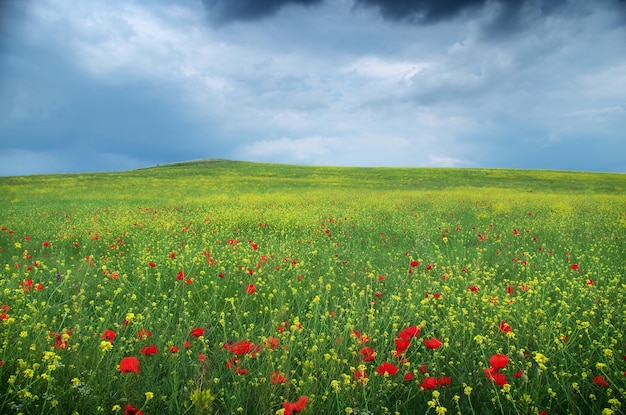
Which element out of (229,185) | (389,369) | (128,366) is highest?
(128,366)

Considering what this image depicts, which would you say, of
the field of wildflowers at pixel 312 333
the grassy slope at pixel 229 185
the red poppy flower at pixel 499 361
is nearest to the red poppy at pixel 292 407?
the field of wildflowers at pixel 312 333

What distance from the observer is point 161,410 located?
7.94 ft

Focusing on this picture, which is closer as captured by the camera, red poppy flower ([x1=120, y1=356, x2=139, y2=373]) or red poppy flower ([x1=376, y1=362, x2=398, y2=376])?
red poppy flower ([x1=120, y1=356, x2=139, y2=373])

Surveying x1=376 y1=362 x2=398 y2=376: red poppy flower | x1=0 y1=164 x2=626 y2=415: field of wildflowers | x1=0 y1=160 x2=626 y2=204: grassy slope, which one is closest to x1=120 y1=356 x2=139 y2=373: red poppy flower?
x1=0 y1=164 x2=626 y2=415: field of wildflowers

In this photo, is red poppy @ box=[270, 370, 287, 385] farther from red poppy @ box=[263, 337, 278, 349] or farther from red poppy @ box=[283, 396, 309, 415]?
red poppy @ box=[283, 396, 309, 415]

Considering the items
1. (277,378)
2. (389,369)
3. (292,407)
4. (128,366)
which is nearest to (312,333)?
(277,378)

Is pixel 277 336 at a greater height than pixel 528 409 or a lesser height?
greater

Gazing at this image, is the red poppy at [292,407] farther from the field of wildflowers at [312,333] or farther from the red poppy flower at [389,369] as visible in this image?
the red poppy flower at [389,369]

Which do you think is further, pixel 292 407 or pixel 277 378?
pixel 277 378

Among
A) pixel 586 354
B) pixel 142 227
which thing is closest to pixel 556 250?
pixel 586 354

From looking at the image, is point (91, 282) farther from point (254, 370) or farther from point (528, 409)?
point (528, 409)

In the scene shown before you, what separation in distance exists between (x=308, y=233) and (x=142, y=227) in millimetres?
3659

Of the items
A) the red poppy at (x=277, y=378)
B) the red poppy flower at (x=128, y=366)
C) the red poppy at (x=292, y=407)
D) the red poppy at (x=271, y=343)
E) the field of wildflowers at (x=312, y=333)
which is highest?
the red poppy flower at (x=128, y=366)

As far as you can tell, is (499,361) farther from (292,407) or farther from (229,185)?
(229,185)
